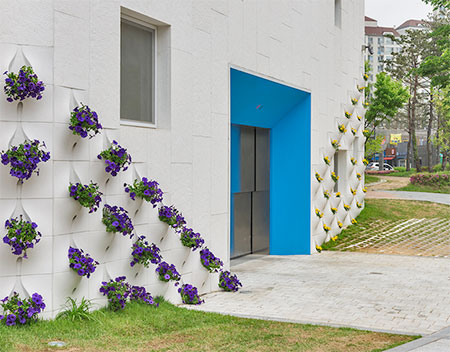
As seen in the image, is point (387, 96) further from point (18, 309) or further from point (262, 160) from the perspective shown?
point (18, 309)

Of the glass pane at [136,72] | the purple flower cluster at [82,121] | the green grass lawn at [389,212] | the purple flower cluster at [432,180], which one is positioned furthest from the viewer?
the purple flower cluster at [432,180]

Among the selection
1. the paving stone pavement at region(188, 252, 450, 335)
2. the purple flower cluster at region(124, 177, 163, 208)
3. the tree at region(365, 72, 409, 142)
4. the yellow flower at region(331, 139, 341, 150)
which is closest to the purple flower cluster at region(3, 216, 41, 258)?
the purple flower cluster at region(124, 177, 163, 208)

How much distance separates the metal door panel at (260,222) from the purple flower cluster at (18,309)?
8016 mm

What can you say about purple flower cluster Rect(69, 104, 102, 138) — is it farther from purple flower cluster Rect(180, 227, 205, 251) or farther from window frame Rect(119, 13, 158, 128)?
purple flower cluster Rect(180, 227, 205, 251)

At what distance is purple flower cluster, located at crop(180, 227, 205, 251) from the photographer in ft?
29.0

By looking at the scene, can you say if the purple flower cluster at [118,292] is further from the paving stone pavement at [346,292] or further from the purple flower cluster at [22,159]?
the purple flower cluster at [22,159]

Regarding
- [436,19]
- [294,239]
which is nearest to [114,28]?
[294,239]

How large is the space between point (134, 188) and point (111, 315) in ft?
5.54

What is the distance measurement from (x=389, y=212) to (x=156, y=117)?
13204mm

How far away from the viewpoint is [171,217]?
838 cm

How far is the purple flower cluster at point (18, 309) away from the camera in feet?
19.9

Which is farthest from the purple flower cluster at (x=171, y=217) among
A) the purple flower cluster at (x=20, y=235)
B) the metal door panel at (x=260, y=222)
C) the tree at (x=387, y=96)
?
the tree at (x=387, y=96)

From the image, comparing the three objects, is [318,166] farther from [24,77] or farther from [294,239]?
[24,77]

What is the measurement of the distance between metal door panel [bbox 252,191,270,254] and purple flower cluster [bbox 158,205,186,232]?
5.38 m
